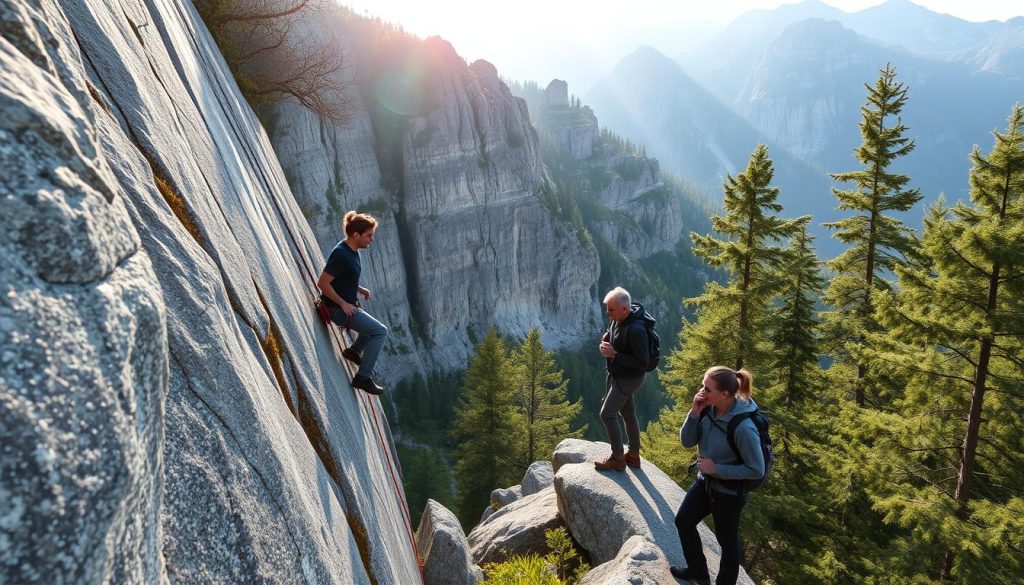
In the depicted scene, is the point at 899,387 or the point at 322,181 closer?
the point at 899,387

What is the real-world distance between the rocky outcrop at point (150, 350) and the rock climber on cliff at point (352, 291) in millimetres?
373

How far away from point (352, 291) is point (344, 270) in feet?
1.01

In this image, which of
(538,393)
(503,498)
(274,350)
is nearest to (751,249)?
(503,498)

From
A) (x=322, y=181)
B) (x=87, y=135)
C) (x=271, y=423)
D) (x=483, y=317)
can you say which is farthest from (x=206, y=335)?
(x=483, y=317)

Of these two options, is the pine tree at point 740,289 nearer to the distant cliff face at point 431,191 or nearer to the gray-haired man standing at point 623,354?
the gray-haired man standing at point 623,354

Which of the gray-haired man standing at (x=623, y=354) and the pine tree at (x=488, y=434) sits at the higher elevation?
the gray-haired man standing at (x=623, y=354)

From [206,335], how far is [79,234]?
1610mm

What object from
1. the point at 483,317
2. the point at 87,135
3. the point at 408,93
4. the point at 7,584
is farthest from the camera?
the point at 483,317

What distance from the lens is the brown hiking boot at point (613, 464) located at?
316 inches

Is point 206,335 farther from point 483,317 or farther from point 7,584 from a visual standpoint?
point 483,317

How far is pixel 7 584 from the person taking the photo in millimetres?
1125

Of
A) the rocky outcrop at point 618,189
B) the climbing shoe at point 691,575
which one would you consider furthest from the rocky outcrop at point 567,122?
the climbing shoe at point 691,575

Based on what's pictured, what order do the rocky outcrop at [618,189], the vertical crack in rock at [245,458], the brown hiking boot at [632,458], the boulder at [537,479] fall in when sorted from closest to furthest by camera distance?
the vertical crack in rock at [245,458]
the brown hiking boot at [632,458]
the boulder at [537,479]
the rocky outcrop at [618,189]

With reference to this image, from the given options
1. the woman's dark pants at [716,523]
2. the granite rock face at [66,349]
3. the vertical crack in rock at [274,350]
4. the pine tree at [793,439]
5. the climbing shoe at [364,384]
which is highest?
the granite rock face at [66,349]
